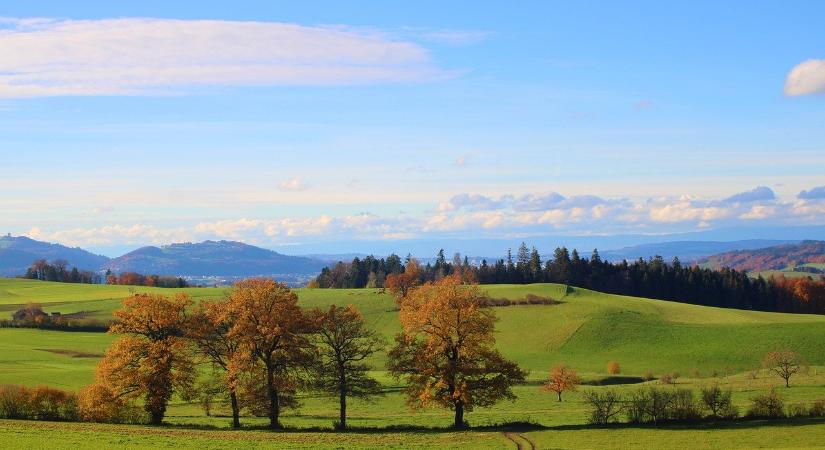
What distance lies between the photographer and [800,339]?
10938 cm

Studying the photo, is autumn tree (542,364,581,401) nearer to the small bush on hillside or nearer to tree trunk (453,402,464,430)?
tree trunk (453,402,464,430)

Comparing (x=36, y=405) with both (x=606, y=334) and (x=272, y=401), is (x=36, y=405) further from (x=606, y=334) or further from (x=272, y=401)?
(x=606, y=334)

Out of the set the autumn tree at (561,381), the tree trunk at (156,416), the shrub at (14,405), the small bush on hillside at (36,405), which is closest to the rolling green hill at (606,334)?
the autumn tree at (561,381)

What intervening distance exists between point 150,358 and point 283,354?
899 cm

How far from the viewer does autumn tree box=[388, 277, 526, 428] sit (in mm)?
52562

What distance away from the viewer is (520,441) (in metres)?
45.4

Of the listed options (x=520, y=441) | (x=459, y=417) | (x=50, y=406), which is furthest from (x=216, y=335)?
(x=520, y=441)

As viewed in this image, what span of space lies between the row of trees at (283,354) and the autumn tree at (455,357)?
0.22 ft

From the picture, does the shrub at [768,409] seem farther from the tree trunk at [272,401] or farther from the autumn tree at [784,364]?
the tree trunk at [272,401]

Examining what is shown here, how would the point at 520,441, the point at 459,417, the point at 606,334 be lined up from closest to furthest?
the point at 520,441 → the point at 459,417 → the point at 606,334

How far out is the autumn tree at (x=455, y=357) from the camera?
52.6 metres

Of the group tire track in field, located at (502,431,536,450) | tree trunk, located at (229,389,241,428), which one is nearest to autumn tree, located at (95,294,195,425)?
tree trunk, located at (229,389,241,428)

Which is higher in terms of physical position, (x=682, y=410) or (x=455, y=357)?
(x=455, y=357)

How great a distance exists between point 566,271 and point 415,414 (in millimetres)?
135581
